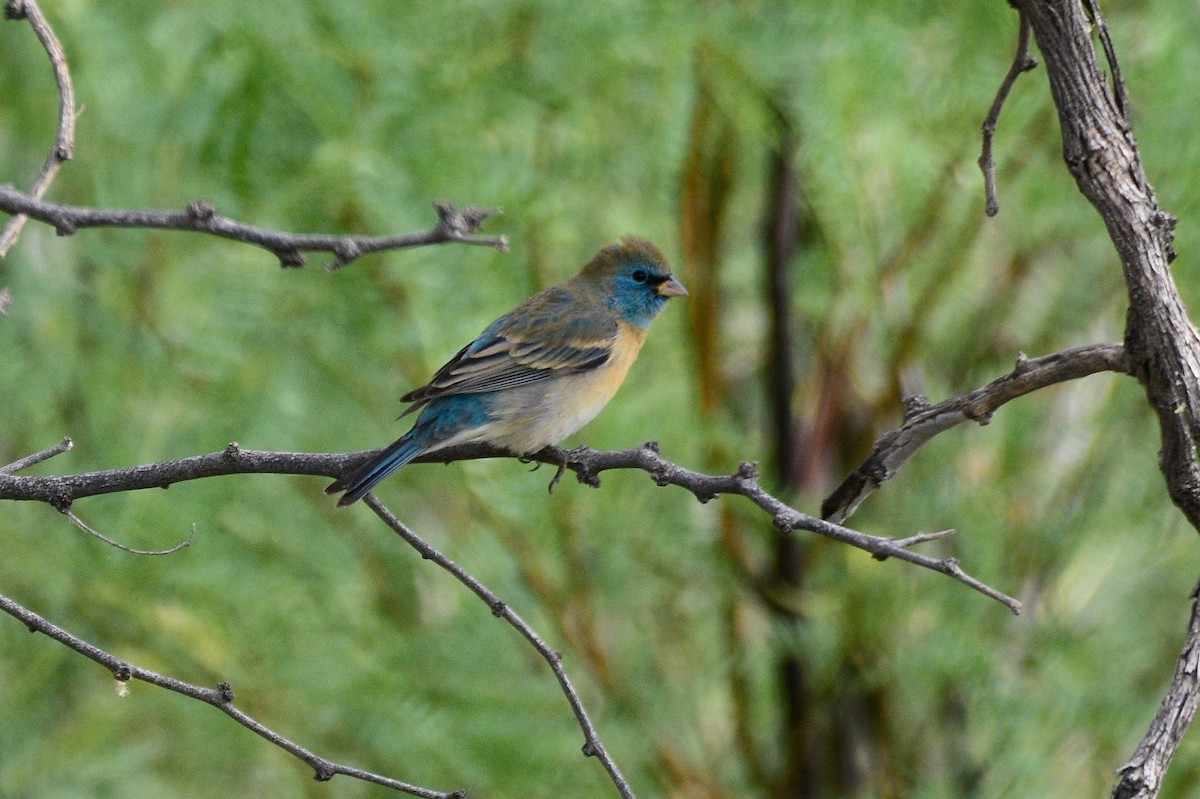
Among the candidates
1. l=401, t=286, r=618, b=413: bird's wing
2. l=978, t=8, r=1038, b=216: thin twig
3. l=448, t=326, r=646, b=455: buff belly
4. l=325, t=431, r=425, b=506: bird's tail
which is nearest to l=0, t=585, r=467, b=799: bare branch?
l=325, t=431, r=425, b=506: bird's tail

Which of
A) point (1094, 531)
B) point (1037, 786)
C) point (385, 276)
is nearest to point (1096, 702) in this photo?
point (1037, 786)

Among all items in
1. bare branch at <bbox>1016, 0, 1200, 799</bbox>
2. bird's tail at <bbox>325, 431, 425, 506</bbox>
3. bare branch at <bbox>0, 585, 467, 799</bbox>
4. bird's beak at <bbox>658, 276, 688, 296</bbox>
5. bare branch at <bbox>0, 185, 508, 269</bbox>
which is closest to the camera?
bare branch at <bbox>0, 185, 508, 269</bbox>

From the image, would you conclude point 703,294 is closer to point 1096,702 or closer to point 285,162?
point 285,162

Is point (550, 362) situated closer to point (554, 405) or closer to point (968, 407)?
point (554, 405)

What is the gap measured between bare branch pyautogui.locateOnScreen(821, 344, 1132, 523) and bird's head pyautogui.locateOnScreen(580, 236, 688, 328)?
267 centimetres

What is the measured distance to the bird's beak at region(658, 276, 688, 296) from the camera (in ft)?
16.6

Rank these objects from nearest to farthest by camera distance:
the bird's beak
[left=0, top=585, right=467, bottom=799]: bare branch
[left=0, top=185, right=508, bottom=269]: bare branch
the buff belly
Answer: [left=0, top=185, right=508, bottom=269]: bare branch, [left=0, top=585, right=467, bottom=799]: bare branch, the buff belly, the bird's beak

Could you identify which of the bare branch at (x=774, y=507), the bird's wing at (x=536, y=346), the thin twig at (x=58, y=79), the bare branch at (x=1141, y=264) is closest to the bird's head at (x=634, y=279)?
the bird's wing at (x=536, y=346)

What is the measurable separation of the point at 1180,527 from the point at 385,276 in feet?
10.2

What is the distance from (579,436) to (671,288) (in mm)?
692

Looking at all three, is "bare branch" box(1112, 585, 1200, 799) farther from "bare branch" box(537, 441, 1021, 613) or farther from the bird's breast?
the bird's breast

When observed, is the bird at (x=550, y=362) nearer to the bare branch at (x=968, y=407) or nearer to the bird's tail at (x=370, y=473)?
the bird's tail at (x=370, y=473)

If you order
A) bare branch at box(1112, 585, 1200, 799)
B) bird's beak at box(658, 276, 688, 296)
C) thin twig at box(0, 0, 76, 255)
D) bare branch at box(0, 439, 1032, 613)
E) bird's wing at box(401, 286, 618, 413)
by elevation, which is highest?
bird's beak at box(658, 276, 688, 296)

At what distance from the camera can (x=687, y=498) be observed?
5.20m
